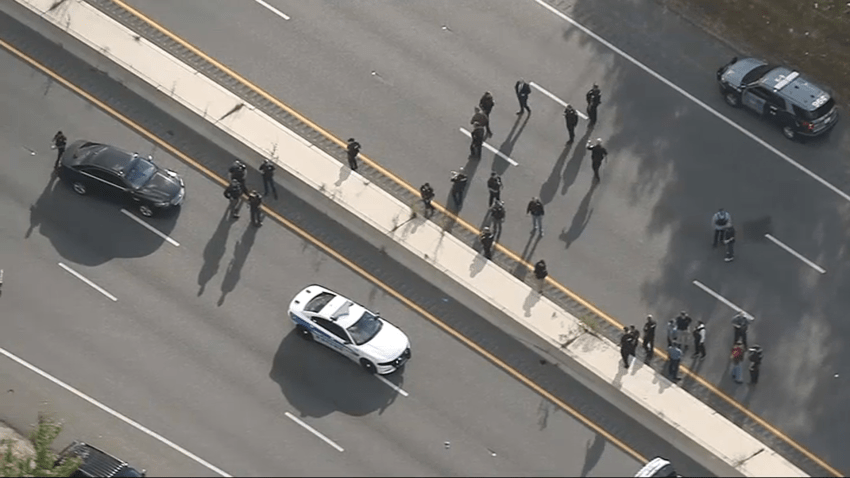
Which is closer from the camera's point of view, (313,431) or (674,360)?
(313,431)

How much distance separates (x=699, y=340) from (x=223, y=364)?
536 inches

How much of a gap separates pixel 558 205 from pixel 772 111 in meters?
7.84

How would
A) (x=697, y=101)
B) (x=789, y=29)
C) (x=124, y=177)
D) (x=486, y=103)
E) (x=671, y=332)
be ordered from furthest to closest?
(x=789, y=29) → (x=697, y=101) → (x=486, y=103) → (x=124, y=177) → (x=671, y=332)

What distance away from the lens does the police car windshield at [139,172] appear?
152 ft

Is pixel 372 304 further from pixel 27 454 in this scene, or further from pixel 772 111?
pixel 772 111

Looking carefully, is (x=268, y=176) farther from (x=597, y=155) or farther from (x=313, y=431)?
(x=597, y=155)

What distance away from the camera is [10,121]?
49.1 m

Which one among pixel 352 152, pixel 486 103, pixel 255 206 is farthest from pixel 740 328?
pixel 255 206

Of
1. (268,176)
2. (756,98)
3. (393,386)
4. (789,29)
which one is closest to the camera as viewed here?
(393,386)

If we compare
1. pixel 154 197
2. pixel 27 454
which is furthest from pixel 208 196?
pixel 27 454

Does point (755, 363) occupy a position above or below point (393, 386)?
above

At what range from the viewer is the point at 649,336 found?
144 feet

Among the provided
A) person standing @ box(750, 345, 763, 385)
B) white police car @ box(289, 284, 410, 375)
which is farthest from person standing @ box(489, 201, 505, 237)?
person standing @ box(750, 345, 763, 385)

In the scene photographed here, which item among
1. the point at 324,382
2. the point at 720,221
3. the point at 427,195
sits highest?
the point at 720,221
